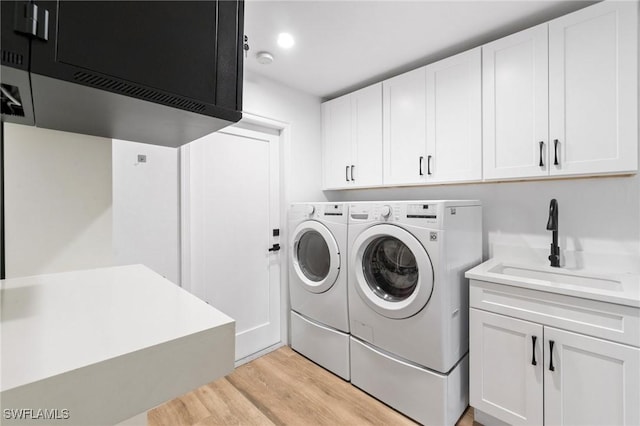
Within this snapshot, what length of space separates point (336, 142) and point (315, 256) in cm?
111

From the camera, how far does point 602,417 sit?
130 centimetres

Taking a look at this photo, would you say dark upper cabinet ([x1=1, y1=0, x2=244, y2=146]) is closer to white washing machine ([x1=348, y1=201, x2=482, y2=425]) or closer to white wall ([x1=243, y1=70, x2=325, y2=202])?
→ white washing machine ([x1=348, y1=201, x2=482, y2=425])

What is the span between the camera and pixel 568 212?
1826 mm

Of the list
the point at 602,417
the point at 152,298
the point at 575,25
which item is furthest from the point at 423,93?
the point at 152,298

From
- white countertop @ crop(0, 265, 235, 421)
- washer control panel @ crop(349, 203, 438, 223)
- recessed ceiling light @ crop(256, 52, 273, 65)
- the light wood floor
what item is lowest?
the light wood floor

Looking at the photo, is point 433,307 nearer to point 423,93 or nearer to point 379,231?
point 379,231

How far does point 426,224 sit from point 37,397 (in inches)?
64.9

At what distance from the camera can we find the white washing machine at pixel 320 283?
2122 millimetres

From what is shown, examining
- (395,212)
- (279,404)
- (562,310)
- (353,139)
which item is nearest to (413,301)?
(395,212)

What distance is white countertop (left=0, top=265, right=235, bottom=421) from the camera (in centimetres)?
26

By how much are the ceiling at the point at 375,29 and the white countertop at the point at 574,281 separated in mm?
1507

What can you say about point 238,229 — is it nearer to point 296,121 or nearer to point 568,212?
point 296,121

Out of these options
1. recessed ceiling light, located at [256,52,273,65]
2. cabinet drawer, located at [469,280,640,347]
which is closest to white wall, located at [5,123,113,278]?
recessed ceiling light, located at [256,52,273,65]

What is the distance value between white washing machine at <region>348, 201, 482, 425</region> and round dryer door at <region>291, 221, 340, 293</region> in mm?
175
